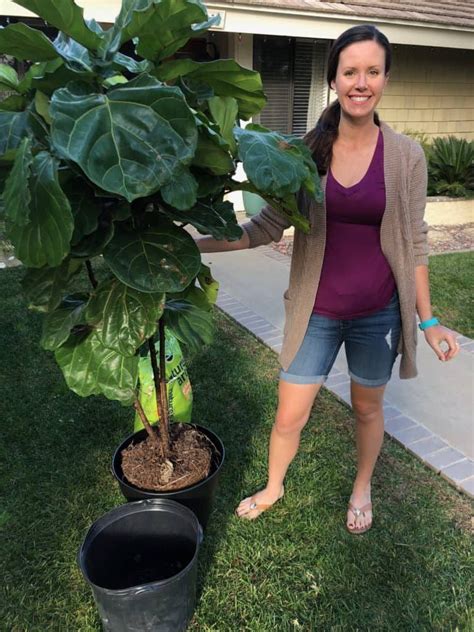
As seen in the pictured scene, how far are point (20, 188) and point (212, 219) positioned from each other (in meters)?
0.63

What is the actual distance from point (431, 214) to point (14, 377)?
7069 millimetres

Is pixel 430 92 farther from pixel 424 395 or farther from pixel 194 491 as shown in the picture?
pixel 194 491

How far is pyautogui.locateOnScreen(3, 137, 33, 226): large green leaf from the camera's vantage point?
42.8 inches

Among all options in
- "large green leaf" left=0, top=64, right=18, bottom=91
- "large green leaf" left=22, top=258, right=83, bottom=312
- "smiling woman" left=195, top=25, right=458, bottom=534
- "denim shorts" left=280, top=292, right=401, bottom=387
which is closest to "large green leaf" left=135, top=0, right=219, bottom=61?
"large green leaf" left=0, top=64, right=18, bottom=91

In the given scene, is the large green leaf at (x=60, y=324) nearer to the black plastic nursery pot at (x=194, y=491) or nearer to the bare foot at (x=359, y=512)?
the black plastic nursery pot at (x=194, y=491)

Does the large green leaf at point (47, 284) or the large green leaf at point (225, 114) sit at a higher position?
the large green leaf at point (225, 114)

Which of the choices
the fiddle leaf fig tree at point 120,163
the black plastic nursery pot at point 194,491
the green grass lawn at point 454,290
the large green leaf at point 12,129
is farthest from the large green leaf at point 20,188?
the green grass lawn at point 454,290

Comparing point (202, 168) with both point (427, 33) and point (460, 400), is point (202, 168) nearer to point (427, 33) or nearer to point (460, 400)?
point (460, 400)

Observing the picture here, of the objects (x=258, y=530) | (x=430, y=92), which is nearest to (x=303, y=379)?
(x=258, y=530)

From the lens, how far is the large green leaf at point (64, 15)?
116 centimetres

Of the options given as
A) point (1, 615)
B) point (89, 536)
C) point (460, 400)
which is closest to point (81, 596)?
point (1, 615)

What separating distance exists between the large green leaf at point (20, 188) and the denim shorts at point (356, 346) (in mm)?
1402

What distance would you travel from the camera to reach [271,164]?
132cm

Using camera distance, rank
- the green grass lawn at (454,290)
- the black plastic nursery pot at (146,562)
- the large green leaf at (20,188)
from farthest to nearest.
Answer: the green grass lawn at (454,290) → the black plastic nursery pot at (146,562) → the large green leaf at (20,188)
